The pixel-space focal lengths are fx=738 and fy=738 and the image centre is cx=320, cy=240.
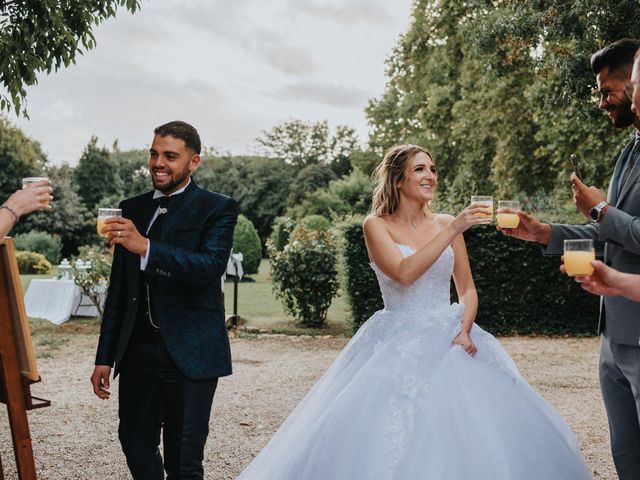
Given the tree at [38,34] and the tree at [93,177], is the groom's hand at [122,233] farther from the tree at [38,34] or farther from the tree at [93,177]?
the tree at [93,177]

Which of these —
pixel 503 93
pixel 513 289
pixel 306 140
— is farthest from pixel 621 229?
pixel 306 140

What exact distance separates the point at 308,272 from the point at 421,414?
382 inches

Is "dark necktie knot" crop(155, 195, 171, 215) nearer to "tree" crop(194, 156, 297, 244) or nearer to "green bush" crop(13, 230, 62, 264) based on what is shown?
"green bush" crop(13, 230, 62, 264)

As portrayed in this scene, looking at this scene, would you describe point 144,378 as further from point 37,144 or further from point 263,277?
point 37,144

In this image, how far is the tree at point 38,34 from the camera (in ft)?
20.4

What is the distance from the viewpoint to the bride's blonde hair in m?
4.24

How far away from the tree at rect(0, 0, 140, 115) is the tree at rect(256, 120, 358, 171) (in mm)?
50683

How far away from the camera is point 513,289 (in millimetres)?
12883

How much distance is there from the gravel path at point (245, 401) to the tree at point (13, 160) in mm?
31900

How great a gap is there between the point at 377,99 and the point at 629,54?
1177 inches

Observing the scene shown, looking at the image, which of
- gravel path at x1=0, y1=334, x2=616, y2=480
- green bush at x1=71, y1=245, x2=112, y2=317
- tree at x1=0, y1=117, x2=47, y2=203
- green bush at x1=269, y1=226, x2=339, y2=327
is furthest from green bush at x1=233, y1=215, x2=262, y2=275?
tree at x1=0, y1=117, x2=47, y2=203

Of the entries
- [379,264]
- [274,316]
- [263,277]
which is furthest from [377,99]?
[379,264]

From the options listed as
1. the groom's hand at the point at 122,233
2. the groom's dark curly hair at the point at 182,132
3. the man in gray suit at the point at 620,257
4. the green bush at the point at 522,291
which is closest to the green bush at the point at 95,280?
the green bush at the point at 522,291

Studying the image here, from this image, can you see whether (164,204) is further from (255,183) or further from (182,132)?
(255,183)
